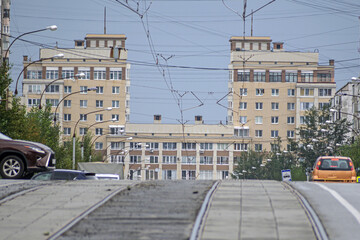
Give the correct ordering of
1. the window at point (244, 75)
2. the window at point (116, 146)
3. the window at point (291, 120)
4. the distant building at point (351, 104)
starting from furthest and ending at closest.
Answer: the window at point (291, 120) → the window at point (244, 75) → the window at point (116, 146) → the distant building at point (351, 104)

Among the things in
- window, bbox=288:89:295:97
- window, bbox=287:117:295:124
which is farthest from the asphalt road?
window, bbox=288:89:295:97

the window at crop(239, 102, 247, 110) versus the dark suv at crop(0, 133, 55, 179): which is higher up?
the window at crop(239, 102, 247, 110)

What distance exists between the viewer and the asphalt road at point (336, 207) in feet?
50.1

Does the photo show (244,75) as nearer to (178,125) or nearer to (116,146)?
(178,125)

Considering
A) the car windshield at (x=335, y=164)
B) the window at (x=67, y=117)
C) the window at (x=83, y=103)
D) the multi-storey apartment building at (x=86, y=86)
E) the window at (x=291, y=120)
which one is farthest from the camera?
the window at (x=291, y=120)

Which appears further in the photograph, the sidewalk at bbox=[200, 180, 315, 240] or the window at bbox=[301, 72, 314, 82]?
the window at bbox=[301, 72, 314, 82]

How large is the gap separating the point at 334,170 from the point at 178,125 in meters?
115

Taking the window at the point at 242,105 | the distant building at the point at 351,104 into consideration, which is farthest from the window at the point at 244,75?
the distant building at the point at 351,104

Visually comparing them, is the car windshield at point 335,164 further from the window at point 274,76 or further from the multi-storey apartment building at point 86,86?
the window at point 274,76

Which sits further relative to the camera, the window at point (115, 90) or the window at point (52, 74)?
the window at point (52, 74)

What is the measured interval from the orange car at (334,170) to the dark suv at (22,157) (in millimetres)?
12569

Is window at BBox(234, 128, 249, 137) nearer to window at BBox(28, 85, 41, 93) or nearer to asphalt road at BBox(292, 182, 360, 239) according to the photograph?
window at BBox(28, 85, 41, 93)

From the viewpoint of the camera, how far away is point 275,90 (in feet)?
490

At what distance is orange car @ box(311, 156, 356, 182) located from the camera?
34.4 metres
